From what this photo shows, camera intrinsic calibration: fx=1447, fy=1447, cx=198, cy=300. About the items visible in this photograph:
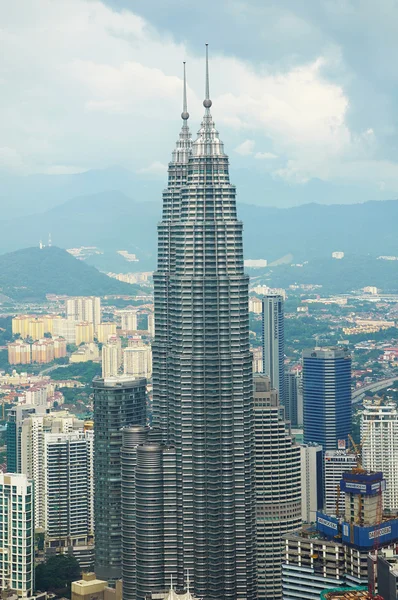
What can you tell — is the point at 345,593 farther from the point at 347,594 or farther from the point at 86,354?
the point at 86,354

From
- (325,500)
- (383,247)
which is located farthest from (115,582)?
(383,247)

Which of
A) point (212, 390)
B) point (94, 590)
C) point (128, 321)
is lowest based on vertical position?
point (94, 590)

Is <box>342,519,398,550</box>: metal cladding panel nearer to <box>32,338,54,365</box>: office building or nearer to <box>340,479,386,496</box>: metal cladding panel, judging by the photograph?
<box>340,479,386,496</box>: metal cladding panel

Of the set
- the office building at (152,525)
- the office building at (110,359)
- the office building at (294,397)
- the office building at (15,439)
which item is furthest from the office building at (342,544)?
the office building at (110,359)

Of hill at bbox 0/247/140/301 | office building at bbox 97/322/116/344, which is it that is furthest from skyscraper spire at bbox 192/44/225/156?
hill at bbox 0/247/140/301

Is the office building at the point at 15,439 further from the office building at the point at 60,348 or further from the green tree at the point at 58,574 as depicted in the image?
the office building at the point at 60,348

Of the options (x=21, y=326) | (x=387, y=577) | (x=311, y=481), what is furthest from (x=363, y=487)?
(x=21, y=326)
